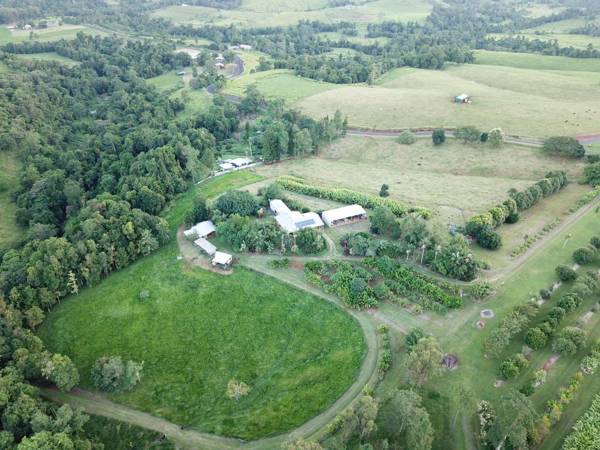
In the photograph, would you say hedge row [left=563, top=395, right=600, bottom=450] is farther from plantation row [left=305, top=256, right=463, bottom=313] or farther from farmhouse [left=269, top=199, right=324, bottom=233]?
farmhouse [left=269, top=199, right=324, bottom=233]

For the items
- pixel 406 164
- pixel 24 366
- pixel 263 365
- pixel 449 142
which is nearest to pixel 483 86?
pixel 449 142

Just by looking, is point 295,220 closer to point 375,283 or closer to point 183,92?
point 375,283

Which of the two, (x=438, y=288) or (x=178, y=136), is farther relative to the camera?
(x=178, y=136)

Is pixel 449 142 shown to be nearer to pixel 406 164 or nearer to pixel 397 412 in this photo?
pixel 406 164

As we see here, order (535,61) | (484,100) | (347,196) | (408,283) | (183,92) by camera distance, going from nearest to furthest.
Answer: (408,283)
(347,196)
(484,100)
(183,92)
(535,61)

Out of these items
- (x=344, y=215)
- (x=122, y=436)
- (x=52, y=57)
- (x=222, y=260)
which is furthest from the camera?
(x=52, y=57)

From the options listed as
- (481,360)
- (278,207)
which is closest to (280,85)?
(278,207)
